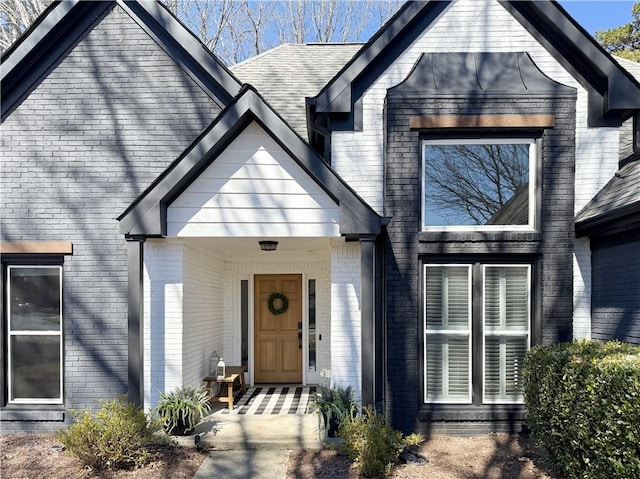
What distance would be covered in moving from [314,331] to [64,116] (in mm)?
5950

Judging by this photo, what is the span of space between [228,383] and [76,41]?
5940 millimetres

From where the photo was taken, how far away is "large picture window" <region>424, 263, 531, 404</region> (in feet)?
21.8

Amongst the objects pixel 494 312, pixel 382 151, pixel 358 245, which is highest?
pixel 382 151

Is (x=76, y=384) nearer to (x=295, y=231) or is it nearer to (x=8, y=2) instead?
(x=295, y=231)

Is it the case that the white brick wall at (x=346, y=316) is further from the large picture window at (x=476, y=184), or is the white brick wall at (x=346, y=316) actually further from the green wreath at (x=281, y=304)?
the green wreath at (x=281, y=304)

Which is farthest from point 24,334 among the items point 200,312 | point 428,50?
point 428,50

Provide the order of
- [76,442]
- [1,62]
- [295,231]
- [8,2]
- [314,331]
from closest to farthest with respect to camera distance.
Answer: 1. [76,442]
2. [295,231]
3. [1,62]
4. [314,331]
5. [8,2]

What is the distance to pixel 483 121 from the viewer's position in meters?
6.57

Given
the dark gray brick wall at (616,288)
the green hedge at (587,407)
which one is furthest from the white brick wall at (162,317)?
the dark gray brick wall at (616,288)

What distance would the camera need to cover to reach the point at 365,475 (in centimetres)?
528

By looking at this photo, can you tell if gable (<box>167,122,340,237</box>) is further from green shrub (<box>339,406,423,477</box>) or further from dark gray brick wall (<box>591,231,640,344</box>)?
dark gray brick wall (<box>591,231,640,344</box>)

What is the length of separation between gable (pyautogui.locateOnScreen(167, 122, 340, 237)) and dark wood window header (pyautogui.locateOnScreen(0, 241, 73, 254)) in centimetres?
187

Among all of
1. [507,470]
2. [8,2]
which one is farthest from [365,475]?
[8,2]

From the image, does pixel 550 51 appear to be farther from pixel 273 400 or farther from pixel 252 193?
pixel 273 400
